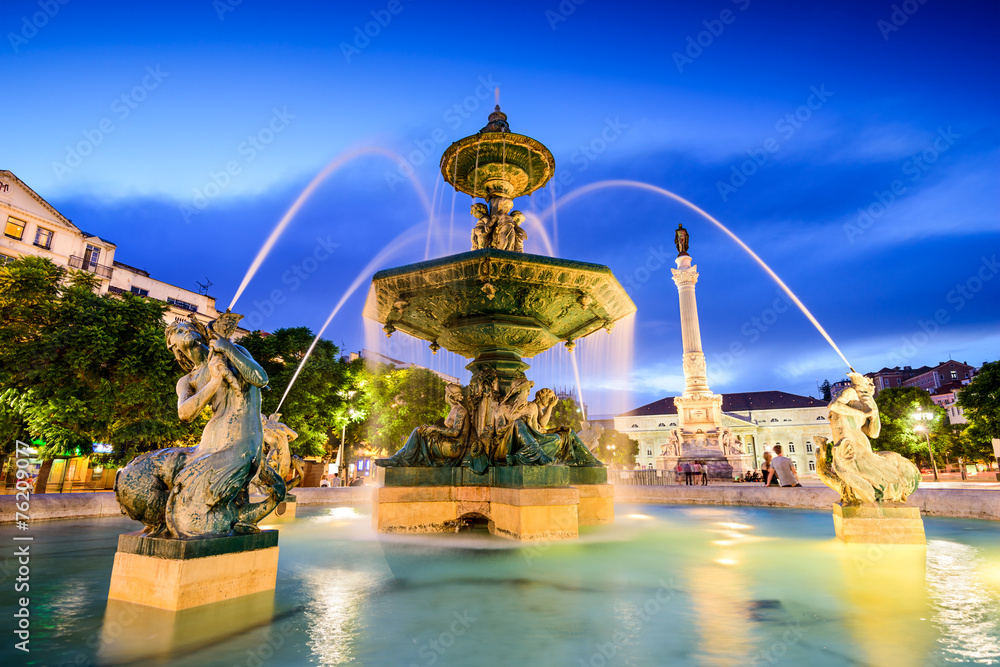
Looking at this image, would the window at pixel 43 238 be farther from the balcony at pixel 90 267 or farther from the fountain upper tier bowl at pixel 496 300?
the fountain upper tier bowl at pixel 496 300

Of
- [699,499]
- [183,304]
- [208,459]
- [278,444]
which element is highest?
[183,304]

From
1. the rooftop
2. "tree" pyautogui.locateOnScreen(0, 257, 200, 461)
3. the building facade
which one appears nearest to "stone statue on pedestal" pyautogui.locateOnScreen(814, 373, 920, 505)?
"tree" pyautogui.locateOnScreen(0, 257, 200, 461)

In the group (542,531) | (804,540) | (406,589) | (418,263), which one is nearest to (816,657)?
(406,589)

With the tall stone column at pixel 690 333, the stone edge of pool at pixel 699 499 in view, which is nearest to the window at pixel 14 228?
the stone edge of pool at pixel 699 499

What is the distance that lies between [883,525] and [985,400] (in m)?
36.3

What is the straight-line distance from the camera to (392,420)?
3509cm

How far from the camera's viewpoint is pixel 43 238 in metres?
33.9

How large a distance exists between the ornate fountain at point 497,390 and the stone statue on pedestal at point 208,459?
3560 millimetres

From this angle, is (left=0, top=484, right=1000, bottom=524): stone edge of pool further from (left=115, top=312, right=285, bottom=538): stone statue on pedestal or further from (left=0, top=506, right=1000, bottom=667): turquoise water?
(left=115, top=312, right=285, bottom=538): stone statue on pedestal

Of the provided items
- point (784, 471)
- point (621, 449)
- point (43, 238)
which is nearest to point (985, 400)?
point (784, 471)

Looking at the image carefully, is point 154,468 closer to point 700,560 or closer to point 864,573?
point 700,560

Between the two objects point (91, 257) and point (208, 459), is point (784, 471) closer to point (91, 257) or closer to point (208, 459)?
point (208, 459)

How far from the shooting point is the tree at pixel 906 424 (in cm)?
4475

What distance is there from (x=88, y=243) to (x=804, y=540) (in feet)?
153
